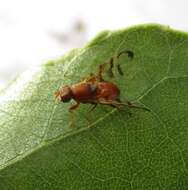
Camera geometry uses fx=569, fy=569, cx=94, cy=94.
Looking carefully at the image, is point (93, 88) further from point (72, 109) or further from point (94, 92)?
point (72, 109)

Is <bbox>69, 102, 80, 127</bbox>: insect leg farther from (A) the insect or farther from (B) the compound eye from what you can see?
(B) the compound eye

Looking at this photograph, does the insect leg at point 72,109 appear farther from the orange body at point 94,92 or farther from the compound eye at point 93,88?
the compound eye at point 93,88

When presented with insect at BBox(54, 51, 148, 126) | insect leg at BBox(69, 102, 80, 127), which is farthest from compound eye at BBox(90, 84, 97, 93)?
insect leg at BBox(69, 102, 80, 127)

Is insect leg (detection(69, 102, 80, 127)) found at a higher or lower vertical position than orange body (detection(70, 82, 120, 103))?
lower

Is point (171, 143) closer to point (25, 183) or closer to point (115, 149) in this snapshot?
point (115, 149)

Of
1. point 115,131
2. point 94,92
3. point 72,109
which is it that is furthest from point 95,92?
point 115,131

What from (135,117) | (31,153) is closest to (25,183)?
(31,153)
